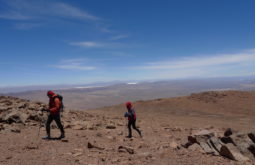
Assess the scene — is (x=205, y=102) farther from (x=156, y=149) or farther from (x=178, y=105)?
(x=156, y=149)

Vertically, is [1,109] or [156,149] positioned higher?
[1,109]

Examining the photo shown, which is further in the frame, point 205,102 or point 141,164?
point 205,102

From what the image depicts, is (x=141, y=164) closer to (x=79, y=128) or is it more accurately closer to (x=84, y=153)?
(x=84, y=153)

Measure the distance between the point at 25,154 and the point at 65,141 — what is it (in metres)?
1.94

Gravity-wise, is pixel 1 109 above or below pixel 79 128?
above

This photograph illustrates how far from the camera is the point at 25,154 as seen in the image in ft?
24.9

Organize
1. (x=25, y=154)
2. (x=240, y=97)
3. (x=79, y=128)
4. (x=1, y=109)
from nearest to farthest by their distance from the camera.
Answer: (x=25, y=154) → (x=79, y=128) → (x=1, y=109) → (x=240, y=97)

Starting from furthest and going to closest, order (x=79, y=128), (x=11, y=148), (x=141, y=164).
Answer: (x=79, y=128)
(x=11, y=148)
(x=141, y=164)

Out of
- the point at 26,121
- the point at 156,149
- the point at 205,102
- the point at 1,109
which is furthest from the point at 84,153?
the point at 205,102

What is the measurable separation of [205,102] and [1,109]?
28587mm

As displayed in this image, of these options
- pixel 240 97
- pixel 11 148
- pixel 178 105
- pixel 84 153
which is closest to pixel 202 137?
pixel 84 153

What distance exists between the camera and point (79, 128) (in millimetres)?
12961

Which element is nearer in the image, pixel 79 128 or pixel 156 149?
pixel 156 149

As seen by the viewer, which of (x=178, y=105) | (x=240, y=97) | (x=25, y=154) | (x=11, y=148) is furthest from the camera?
(x=240, y=97)
